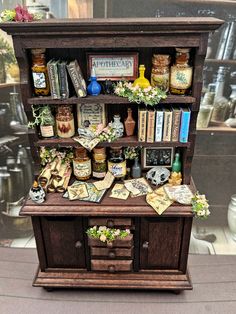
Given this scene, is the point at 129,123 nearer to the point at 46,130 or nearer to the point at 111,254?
the point at 46,130

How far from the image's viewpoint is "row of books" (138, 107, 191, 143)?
5.06 feet

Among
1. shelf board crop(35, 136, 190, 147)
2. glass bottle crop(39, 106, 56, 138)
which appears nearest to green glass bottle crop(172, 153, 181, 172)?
shelf board crop(35, 136, 190, 147)

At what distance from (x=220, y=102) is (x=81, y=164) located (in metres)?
1.06

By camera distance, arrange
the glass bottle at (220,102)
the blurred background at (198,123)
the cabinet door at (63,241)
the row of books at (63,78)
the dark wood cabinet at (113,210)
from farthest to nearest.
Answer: the glass bottle at (220,102), the blurred background at (198,123), the cabinet door at (63,241), the row of books at (63,78), the dark wood cabinet at (113,210)

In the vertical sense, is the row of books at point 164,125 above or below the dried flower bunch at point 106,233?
above

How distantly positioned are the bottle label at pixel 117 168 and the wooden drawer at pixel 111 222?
26cm

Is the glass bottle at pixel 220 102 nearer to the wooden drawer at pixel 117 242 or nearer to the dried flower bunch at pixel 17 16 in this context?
the wooden drawer at pixel 117 242

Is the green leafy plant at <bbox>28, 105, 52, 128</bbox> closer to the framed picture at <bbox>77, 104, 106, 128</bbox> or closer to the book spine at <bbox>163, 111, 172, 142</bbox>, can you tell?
the framed picture at <bbox>77, 104, 106, 128</bbox>

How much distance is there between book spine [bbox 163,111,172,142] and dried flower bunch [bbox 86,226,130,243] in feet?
1.76

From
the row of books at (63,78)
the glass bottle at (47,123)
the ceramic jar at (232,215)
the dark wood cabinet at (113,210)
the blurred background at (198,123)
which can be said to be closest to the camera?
the dark wood cabinet at (113,210)

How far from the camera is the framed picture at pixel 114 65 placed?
59.8 inches

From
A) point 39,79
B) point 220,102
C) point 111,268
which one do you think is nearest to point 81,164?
point 39,79

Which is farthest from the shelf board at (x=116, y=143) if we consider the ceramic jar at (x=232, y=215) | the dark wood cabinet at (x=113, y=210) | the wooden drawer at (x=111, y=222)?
the ceramic jar at (x=232, y=215)

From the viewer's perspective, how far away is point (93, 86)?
4.96 feet
